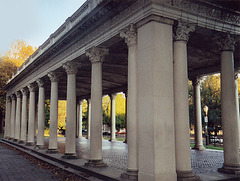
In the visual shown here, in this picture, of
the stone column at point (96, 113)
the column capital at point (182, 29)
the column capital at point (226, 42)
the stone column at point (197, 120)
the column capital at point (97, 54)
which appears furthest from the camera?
the stone column at point (197, 120)

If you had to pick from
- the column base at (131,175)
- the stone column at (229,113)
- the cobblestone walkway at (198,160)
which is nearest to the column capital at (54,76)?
the cobblestone walkway at (198,160)

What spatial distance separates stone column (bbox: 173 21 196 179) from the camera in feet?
32.3

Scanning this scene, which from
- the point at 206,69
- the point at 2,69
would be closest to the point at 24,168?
the point at 206,69

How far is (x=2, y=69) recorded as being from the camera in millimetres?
44719

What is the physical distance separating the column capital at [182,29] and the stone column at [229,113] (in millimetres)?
2457

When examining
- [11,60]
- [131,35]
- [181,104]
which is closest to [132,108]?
[181,104]

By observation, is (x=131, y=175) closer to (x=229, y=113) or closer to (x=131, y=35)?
(x=229, y=113)

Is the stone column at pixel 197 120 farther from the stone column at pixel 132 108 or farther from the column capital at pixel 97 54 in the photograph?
the stone column at pixel 132 108

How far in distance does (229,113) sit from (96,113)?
6.72 metres

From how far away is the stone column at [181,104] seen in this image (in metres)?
9.84

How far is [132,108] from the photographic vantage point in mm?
10625

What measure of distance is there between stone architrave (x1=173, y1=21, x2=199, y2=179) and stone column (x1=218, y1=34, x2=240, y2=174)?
8.11 ft

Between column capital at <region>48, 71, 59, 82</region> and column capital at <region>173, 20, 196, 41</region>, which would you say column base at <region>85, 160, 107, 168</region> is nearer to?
column capital at <region>173, 20, 196, 41</region>

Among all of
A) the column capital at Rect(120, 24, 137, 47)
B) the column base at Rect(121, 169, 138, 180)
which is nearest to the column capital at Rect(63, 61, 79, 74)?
the column capital at Rect(120, 24, 137, 47)
